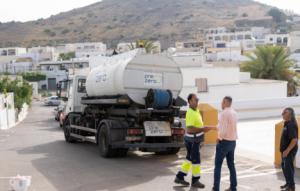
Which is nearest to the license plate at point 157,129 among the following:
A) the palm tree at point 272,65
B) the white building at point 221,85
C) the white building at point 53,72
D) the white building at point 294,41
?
the white building at point 221,85

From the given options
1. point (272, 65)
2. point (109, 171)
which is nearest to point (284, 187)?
point (109, 171)

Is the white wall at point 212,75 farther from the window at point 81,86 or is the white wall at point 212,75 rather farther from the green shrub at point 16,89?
the green shrub at point 16,89

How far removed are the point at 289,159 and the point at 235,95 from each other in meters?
28.7

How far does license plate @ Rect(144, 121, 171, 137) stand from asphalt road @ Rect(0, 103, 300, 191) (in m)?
0.75

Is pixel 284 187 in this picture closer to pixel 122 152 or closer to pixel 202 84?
pixel 122 152

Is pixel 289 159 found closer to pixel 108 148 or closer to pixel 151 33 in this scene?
pixel 108 148

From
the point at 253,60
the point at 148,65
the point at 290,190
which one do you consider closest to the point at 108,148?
the point at 148,65

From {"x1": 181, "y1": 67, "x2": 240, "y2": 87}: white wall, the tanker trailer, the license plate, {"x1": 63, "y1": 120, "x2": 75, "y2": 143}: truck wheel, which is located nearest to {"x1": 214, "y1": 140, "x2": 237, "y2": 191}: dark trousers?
the tanker trailer

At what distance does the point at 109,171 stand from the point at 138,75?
3.30 m

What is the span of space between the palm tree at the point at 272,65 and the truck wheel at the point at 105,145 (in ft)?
113

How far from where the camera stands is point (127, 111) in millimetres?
14414

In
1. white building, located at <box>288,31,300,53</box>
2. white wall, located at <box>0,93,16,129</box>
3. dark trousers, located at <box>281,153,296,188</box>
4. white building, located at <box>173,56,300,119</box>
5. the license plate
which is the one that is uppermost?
white building, located at <box>288,31,300,53</box>

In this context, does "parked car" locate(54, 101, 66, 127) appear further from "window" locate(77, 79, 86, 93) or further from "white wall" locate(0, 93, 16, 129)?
"white wall" locate(0, 93, 16, 129)

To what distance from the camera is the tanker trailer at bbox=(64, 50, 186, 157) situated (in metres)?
14.1
